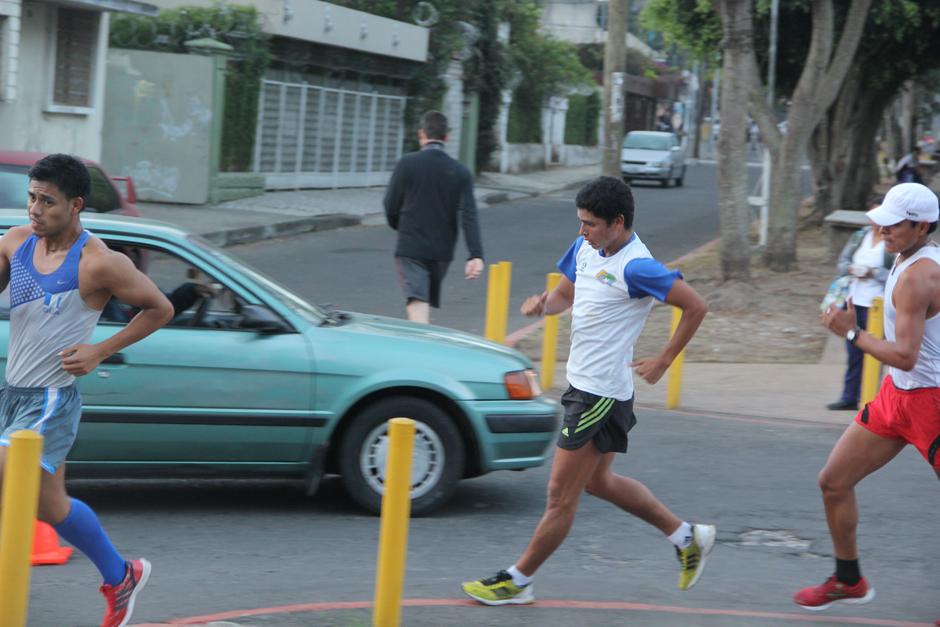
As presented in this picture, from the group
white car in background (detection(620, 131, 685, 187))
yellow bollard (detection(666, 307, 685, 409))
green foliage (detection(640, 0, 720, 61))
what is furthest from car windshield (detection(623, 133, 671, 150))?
yellow bollard (detection(666, 307, 685, 409))

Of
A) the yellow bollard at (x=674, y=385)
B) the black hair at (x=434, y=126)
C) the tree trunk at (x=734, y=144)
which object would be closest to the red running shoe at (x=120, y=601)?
the black hair at (x=434, y=126)

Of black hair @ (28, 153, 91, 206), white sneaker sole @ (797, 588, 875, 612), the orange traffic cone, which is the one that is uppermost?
black hair @ (28, 153, 91, 206)

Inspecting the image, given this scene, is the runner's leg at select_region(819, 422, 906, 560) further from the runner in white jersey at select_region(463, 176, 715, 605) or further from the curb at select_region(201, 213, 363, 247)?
the curb at select_region(201, 213, 363, 247)

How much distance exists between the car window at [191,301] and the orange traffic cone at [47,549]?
1.13 m

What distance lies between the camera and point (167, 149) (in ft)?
75.7

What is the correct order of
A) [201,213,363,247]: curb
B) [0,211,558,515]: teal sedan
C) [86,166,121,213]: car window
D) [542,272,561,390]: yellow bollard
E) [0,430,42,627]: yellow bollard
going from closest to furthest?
1. [0,430,42,627]: yellow bollard
2. [0,211,558,515]: teal sedan
3. [542,272,561,390]: yellow bollard
4. [86,166,121,213]: car window
5. [201,213,363,247]: curb

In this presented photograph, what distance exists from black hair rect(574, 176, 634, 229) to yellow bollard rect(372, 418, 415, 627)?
1149 mm

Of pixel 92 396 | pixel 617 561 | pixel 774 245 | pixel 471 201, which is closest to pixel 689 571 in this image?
pixel 617 561

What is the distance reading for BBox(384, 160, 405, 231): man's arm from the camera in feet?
33.1

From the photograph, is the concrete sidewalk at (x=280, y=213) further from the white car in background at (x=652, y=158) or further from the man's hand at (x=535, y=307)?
the man's hand at (x=535, y=307)

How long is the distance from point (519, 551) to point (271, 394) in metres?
1.40

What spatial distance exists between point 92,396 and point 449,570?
1.86m

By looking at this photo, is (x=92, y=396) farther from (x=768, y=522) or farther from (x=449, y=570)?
(x=768, y=522)

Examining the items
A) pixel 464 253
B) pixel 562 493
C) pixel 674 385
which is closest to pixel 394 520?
pixel 562 493
